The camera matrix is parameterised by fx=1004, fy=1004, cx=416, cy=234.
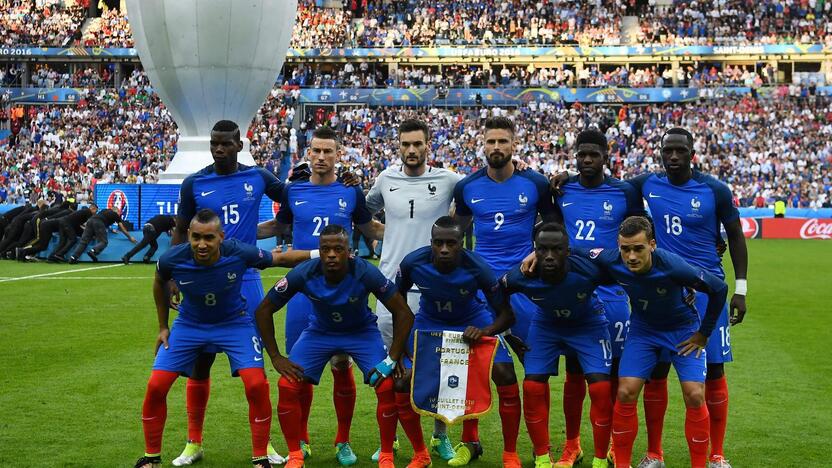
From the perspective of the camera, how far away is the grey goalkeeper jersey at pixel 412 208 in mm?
7562

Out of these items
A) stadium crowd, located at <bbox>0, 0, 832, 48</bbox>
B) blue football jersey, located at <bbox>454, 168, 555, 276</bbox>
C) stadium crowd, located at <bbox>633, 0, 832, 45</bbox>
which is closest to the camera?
blue football jersey, located at <bbox>454, 168, 555, 276</bbox>

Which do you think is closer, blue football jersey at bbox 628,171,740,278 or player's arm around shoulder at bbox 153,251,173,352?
player's arm around shoulder at bbox 153,251,173,352

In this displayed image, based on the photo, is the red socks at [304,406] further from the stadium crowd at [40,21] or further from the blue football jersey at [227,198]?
the stadium crowd at [40,21]

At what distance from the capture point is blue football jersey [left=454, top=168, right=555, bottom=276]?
7.33 m

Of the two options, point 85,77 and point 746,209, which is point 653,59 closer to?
point 746,209

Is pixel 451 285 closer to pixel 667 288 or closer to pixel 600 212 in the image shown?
pixel 600 212

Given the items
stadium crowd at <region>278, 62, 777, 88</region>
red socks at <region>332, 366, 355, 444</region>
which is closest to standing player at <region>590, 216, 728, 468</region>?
red socks at <region>332, 366, 355, 444</region>

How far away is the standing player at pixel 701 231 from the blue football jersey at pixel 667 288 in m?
0.35

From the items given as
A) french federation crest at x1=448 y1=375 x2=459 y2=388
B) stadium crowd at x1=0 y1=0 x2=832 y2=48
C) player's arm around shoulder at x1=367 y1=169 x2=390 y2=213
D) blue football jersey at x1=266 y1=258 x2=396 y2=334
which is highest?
stadium crowd at x1=0 y1=0 x2=832 y2=48

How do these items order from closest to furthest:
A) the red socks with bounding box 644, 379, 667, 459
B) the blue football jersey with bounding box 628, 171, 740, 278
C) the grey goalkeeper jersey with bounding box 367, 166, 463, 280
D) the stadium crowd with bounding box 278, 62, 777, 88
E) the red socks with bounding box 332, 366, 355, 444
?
the red socks with bounding box 644, 379, 667, 459 < the blue football jersey with bounding box 628, 171, 740, 278 < the red socks with bounding box 332, 366, 355, 444 < the grey goalkeeper jersey with bounding box 367, 166, 463, 280 < the stadium crowd with bounding box 278, 62, 777, 88

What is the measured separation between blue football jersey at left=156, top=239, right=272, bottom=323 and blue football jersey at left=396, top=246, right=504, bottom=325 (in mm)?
1021

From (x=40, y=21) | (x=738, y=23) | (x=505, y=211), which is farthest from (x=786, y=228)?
(x=40, y=21)

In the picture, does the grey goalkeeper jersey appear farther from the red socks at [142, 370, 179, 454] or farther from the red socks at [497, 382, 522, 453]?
the red socks at [142, 370, 179, 454]

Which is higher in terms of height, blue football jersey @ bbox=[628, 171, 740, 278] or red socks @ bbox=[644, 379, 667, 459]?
blue football jersey @ bbox=[628, 171, 740, 278]
